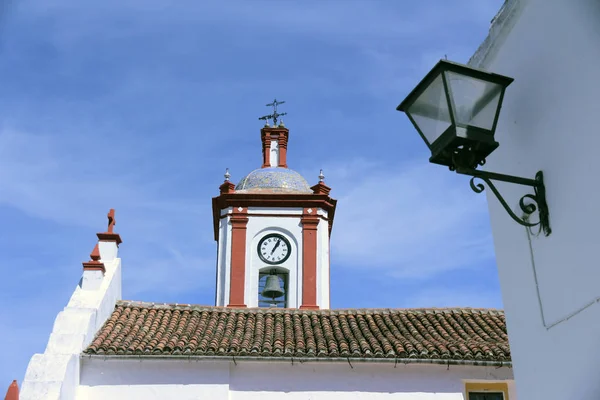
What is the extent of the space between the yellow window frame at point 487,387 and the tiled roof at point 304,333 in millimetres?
395

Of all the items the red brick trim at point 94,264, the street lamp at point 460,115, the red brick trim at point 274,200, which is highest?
the red brick trim at point 274,200

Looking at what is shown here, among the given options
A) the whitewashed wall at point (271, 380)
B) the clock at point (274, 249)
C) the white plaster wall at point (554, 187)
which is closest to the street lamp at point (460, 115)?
the white plaster wall at point (554, 187)

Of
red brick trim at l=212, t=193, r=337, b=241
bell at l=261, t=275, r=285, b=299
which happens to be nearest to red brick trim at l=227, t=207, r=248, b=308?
red brick trim at l=212, t=193, r=337, b=241

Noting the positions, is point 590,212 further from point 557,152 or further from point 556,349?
point 556,349

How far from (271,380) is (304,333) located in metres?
1.44

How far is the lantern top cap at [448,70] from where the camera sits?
383 centimetres

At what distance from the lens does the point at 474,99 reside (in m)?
3.94

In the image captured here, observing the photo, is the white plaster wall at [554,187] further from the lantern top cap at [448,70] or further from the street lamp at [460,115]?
the lantern top cap at [448,70]

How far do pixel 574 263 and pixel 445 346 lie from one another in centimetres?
758

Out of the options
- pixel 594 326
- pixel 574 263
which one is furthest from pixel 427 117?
pixel 594 326

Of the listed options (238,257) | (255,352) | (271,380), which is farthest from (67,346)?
(238,257)

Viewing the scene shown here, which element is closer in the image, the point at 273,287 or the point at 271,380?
the point at 271,380

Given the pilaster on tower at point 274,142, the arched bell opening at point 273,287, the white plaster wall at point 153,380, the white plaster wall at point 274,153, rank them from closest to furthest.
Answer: the white plaster wall at point 153,380 → the arched bell opening at point 273,287 → the white plaster wall at point 274,153 → the pilaster on tower at point 274,142

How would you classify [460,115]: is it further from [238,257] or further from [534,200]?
[238,257]
